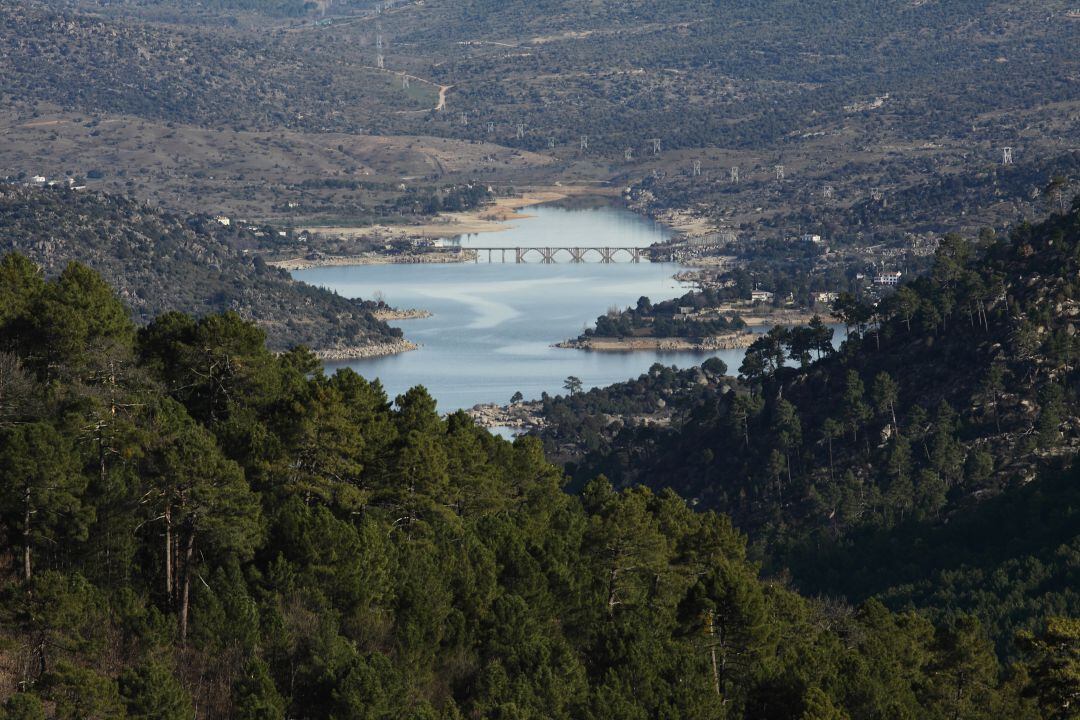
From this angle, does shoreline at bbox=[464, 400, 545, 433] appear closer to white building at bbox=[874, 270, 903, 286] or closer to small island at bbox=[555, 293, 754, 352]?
small island at bbox=[555, 293, 754, 352]

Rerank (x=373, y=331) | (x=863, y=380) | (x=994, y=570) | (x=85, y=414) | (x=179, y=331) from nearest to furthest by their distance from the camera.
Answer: (x=85, y=414)
(x=179, y=331)
(x=994, y=570)
(x=863, y=380)
(x=373, y=331)

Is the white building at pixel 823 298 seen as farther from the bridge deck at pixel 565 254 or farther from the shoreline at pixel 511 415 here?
the shoreline at pixel 511 415

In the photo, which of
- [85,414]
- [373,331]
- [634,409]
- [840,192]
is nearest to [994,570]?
[85,414]

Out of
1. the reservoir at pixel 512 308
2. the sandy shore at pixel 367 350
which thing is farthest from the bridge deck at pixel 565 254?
the sandy shore at pixel 367 350

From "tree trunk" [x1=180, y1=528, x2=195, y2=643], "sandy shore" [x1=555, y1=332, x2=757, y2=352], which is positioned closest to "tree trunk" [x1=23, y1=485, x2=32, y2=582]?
"tree trunk" [x1=180, y1=528, x2=195, y2=643]

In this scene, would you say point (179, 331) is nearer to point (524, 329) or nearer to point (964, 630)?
point (964, 630)

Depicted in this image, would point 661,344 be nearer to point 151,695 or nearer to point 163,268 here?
point 163,268
